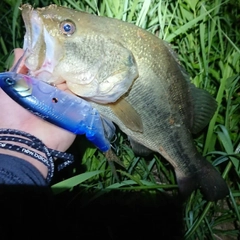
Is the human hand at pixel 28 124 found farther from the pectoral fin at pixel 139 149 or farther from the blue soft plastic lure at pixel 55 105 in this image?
the pectoral fin at pixel 139 149

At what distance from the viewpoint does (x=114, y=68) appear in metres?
1.85

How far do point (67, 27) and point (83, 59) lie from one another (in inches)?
5.8

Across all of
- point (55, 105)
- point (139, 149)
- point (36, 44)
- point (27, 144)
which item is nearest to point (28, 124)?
point (27, 144)

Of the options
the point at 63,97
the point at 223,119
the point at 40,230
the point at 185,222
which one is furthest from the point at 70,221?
the point at 223,119

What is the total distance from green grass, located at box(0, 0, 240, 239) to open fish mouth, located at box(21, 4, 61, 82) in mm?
736

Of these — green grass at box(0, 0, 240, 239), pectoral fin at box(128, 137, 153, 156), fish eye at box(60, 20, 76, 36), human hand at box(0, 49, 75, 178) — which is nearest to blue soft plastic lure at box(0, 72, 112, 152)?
human hand at box(0, 49, 75, 178)

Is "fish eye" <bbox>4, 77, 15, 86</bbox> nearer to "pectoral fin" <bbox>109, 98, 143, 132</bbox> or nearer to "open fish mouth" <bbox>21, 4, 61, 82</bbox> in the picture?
"open fish mouth" <bbox>21, 4, 61, 82</bbox>

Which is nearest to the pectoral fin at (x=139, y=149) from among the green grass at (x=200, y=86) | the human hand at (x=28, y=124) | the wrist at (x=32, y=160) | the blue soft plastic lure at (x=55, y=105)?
the green grass at (x=200, y=86)

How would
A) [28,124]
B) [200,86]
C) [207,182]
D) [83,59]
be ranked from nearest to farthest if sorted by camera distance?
1. [83,59]
2. [28,124]
3. [207,182]
4. [200,86]

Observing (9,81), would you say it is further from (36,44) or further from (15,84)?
(36,44)

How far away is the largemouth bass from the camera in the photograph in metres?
1.78

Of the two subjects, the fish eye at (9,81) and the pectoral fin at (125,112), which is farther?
the pectoral fin at (125,112)

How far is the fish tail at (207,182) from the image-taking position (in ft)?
7.63

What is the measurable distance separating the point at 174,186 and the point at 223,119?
511 millimetres
